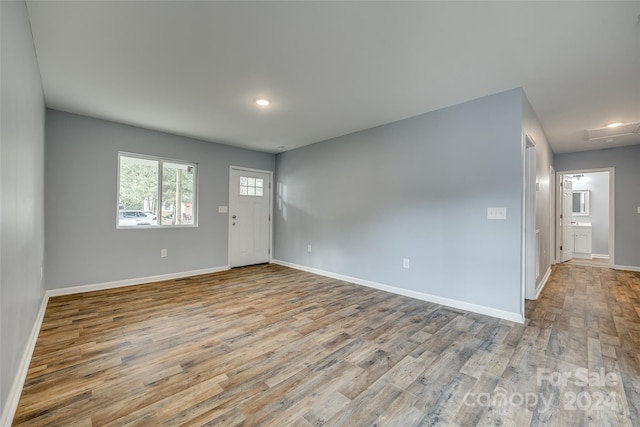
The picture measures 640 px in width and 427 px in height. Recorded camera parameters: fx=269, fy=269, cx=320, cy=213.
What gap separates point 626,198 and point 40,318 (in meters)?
9.19

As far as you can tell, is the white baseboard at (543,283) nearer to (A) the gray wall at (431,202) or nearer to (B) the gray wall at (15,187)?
(A) the gray wall at (431,202)

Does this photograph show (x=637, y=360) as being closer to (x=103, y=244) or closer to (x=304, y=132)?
(x=304, y=132)

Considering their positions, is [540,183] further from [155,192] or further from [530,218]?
[155,192]

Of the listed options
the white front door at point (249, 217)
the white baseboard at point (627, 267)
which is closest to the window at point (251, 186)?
the white front door at point (249, 217)

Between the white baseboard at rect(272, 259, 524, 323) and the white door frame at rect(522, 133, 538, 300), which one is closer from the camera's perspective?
the white baseboard at rect(272, 259, 524, 323)

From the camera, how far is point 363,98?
308cm

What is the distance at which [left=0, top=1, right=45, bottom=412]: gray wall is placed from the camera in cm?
133

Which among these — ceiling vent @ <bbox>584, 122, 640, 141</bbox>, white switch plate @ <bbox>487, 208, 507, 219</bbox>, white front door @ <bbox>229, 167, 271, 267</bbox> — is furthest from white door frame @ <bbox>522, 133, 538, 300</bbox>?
white front door @ <bbox>229, 167, 271, 267</bbox>

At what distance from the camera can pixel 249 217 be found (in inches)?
218

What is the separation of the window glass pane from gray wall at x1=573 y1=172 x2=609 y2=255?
396 inches

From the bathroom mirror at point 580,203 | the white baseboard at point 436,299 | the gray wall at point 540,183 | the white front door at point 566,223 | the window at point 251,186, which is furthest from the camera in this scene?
the bathroom mirror at point 580,203

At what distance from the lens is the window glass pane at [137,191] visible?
4.04 m

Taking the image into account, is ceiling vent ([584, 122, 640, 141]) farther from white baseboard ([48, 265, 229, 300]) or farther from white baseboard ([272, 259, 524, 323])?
white baseboard ([48, 265, 229, 300])

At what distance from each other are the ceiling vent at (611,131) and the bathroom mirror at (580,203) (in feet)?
12.6
